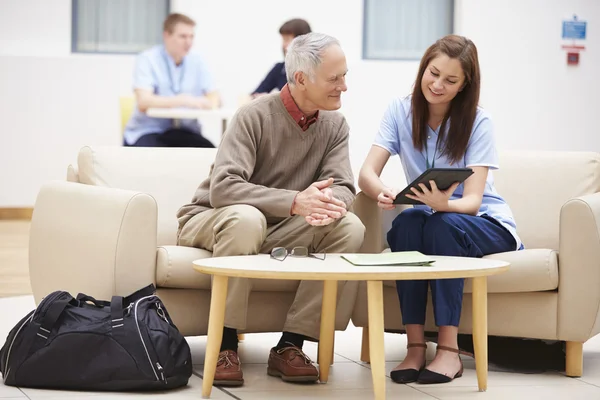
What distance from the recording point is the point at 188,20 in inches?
237

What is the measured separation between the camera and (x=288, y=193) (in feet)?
9.20

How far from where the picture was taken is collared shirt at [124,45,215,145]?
234 inches

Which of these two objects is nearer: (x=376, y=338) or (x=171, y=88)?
(x=376, y=338)

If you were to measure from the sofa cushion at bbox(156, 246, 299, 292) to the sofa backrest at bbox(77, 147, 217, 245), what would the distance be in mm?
458

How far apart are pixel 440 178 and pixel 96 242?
1.04m

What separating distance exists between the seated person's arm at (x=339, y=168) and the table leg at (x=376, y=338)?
0.60 meters

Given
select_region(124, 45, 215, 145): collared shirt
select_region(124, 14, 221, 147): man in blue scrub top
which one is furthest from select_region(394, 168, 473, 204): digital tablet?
select_region(124, 45, 215, 145): collared shirt

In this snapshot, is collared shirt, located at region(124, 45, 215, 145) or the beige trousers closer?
the beige trousers

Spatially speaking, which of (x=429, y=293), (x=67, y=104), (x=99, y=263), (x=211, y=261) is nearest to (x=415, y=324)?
(x=429, y=293)

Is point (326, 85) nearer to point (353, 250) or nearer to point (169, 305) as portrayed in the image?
point (353, 250)

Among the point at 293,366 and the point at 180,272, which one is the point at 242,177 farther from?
the point at 293,366

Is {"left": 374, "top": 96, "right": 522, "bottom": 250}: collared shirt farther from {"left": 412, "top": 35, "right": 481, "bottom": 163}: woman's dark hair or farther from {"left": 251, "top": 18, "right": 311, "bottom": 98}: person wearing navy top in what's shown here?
{"left": 251, "top": 18, "right": 311, "bottom": 98}: person wearing navy top

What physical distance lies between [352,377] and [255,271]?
0.76 metres

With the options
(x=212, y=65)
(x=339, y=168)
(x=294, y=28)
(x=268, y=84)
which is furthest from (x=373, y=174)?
(x=212, y=65)
